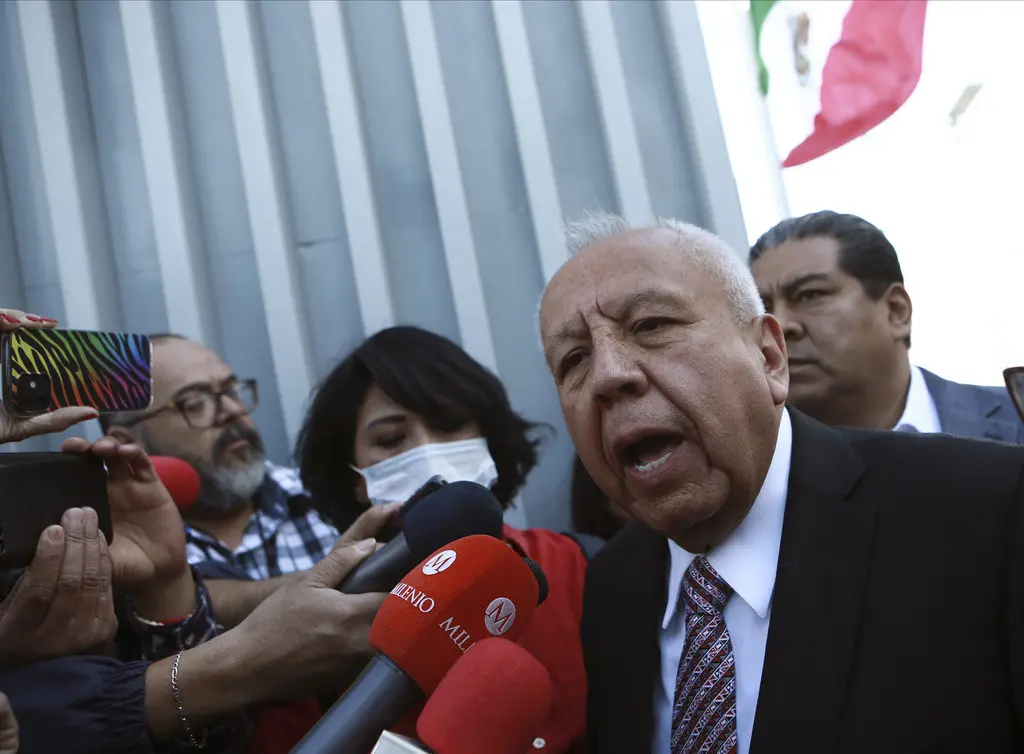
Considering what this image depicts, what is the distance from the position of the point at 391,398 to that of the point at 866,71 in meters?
2.07

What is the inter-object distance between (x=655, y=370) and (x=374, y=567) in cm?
52

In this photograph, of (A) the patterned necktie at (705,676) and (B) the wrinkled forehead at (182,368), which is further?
(B) the wrinkled forehead at (182,368)

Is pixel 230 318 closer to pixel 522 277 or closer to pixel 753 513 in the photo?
pixel 522 277

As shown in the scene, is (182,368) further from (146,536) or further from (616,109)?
(616,109)

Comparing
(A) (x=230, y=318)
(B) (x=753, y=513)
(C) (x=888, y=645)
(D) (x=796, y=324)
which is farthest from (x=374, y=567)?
(A) (x=230, y=318)

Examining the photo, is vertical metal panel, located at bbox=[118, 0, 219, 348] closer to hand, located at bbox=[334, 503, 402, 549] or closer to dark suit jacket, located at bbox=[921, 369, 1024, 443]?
hand, located at bbox=[334, 503, 402, 549]

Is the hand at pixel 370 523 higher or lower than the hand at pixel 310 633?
higher

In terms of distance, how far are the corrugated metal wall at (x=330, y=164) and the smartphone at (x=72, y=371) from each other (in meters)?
1.49

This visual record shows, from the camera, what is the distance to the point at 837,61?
9.98 ft

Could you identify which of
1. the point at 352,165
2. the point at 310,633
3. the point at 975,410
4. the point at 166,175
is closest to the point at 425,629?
the point at 310,633

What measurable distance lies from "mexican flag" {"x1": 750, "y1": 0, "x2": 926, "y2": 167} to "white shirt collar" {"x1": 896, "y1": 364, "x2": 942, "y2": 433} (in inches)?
42.4

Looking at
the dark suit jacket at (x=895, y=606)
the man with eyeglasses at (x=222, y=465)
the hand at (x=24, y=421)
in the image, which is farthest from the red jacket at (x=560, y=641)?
the hand at (x=24, y=421)

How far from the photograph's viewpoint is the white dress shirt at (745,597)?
1.26 m

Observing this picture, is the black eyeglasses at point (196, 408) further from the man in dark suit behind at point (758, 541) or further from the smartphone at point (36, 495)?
the man in dark suit behind at point (758, 541)
